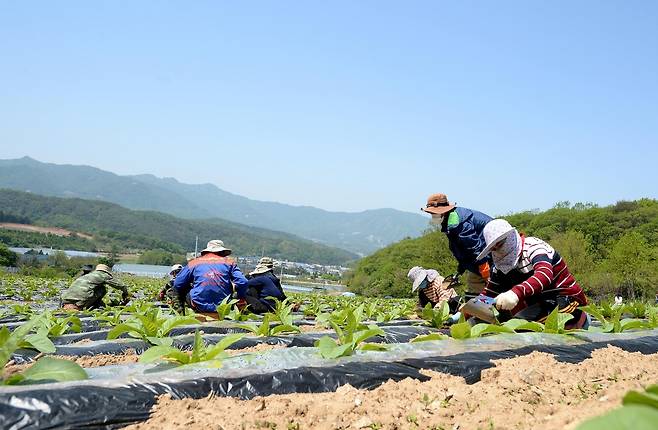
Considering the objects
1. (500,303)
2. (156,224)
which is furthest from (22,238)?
(500,303)

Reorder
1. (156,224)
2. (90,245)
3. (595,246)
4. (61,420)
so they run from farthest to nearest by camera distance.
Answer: (156,224) < (90,245) < (595,246) < (61,420)

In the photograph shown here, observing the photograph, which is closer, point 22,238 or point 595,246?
point 595,246

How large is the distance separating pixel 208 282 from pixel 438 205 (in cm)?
311

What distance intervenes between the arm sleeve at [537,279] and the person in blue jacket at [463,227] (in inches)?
52.5

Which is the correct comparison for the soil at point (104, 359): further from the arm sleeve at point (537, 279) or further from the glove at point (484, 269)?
the glove at point (484, 269)

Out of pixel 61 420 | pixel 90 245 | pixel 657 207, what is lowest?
pixel 90 245

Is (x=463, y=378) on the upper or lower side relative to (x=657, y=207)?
lower

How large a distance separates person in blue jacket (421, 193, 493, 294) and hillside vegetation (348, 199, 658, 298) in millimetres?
34007

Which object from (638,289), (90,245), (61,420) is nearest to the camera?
(61,420)

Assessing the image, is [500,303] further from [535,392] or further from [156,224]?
[156,224]

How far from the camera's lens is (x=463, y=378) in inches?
99.8

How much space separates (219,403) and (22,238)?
113081 millimetres

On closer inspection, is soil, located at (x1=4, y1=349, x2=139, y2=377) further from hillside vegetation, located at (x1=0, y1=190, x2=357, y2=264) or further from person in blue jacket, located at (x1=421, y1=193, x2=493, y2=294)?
hillside vegetation, located at (x1=0, y1=190, x2=357, y2=264)

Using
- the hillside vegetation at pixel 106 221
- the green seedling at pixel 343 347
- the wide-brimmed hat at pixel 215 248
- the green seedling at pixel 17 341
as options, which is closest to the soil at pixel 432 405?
the green seedling at pixel 343 347
